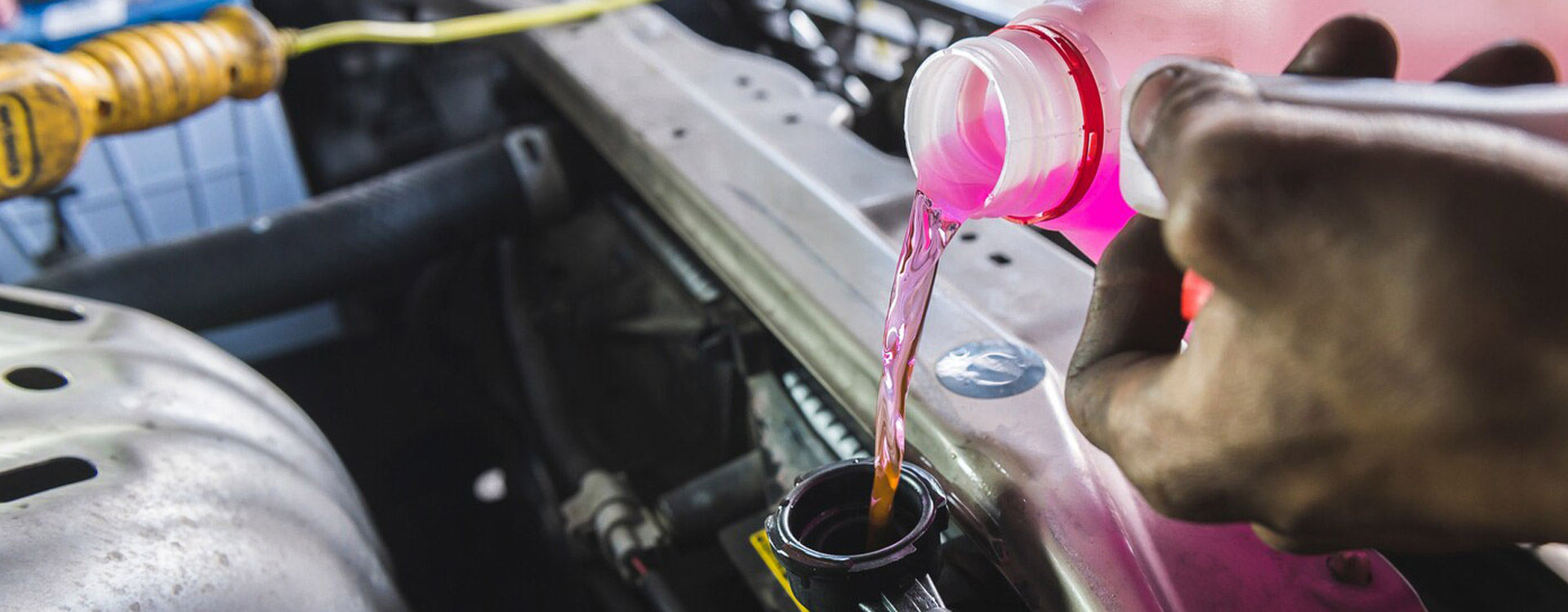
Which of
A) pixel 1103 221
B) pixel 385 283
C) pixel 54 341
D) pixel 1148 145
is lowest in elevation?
pixel 385 283

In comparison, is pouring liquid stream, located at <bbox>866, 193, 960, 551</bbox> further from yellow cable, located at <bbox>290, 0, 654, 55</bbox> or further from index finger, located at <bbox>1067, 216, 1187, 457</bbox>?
yellow cable, located at <bbox>290, 0, 654, 55</bbox>

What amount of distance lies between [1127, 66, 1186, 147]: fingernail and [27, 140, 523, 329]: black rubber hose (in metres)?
0.92

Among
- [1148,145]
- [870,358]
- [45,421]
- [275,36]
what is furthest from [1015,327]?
[275,36]

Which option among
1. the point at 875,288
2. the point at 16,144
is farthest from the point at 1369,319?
the point at 16,144

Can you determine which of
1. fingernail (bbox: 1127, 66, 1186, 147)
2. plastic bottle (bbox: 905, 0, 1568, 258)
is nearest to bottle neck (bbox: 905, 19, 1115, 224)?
plastic bottle (bbox: 905, 0, 1568, 258)

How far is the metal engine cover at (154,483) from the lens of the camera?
0.51 meters

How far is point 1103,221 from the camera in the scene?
590 mm

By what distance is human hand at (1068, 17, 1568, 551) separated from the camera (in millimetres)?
290

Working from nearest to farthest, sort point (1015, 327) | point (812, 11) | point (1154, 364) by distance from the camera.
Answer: point (1154, 364), point (1015, 327), point (812, 11)

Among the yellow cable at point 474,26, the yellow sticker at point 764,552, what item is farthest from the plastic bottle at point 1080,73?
the yellow cable at point 474,26

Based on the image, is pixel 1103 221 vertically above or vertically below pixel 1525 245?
below

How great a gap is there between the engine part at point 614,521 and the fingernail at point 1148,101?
0.70 meters

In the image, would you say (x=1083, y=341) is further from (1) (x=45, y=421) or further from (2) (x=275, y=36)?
(2) (x=275, y=36)

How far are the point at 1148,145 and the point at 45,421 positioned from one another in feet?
2.03
